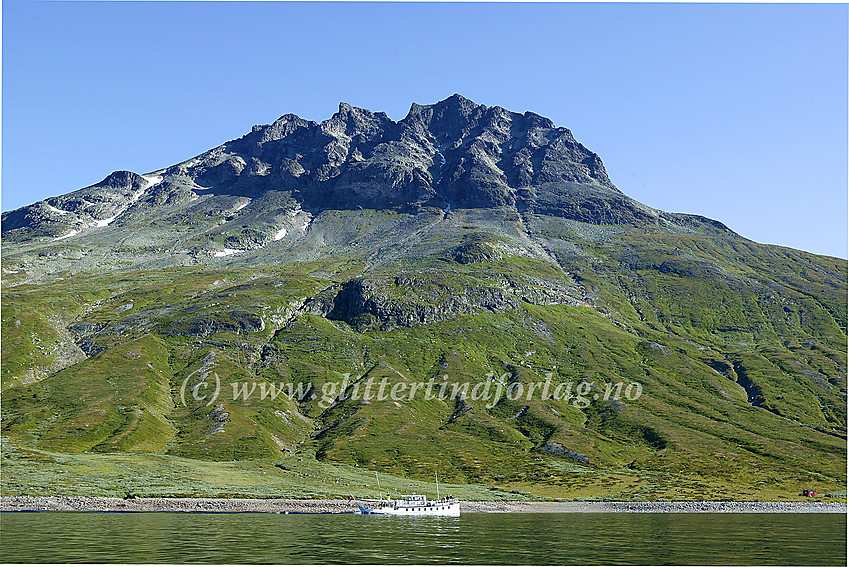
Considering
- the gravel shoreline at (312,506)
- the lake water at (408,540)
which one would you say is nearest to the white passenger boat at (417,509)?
the gravel shoreline at (312,506)

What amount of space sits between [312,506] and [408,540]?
194 ft

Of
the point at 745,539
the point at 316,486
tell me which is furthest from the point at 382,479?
the point at 745,539

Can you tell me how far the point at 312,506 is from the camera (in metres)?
141

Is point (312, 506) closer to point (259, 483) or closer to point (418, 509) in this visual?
point (418, 509)

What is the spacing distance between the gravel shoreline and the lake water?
9.40m

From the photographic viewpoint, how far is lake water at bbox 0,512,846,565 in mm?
69938

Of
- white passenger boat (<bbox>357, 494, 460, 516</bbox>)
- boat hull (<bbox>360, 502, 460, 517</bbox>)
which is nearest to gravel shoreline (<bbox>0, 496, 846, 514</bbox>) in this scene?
boat hull (<bbox>360, 502, 460, 517</bbox>)

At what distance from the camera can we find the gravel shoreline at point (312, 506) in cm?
12569

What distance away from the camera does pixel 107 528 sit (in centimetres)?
9312

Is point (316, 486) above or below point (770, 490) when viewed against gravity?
below

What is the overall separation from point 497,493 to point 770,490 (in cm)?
8502

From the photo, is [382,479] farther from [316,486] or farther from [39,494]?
[39,494]

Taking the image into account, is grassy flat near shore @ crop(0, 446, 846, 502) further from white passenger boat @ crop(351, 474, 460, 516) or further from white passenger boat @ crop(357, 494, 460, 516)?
white passenger boat @ crop(357, 494, 460, 516)

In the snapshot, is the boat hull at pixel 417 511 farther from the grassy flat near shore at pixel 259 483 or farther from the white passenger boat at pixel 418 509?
the grassy flat near shore at pixel 259 483
